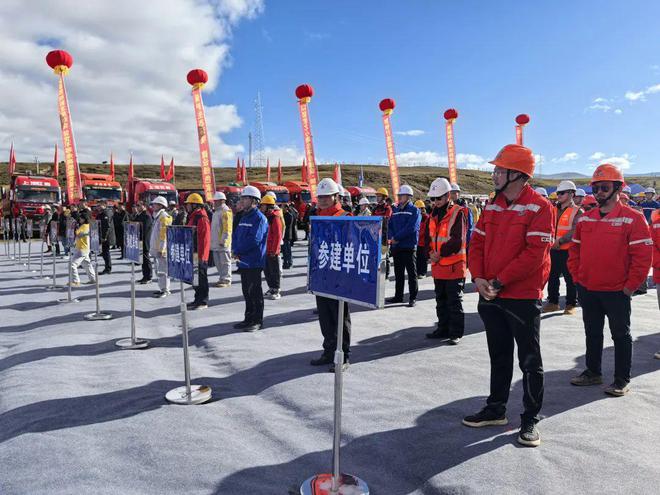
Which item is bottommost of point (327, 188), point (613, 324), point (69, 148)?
point (613, 324)

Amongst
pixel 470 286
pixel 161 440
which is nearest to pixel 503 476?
pixel 161 440

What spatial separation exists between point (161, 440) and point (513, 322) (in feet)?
8.32

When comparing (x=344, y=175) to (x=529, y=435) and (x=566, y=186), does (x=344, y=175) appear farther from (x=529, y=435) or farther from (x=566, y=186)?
(x=529, y=435)

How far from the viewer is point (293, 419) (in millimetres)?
3600

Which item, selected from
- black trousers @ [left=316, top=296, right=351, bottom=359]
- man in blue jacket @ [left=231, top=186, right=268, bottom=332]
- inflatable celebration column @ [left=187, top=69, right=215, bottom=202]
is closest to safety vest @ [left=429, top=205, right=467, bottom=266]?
black trousers @ [left=316, top=296, right=351, bottom=359]

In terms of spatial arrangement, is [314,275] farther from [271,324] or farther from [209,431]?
[271,324]

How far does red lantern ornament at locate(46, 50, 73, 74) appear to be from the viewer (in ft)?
58.2

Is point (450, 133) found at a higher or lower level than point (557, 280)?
higher

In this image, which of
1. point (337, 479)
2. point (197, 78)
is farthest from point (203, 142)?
point (337, 479)

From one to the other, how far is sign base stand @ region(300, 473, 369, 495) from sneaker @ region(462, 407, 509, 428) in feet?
3.54

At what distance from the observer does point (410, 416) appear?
362cm

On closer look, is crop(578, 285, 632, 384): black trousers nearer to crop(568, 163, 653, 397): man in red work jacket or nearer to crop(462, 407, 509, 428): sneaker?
crop(568, 163, 653, 397): man in red work jacket

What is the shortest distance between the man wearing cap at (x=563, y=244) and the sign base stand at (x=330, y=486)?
542 cm

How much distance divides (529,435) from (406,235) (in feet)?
16.1
